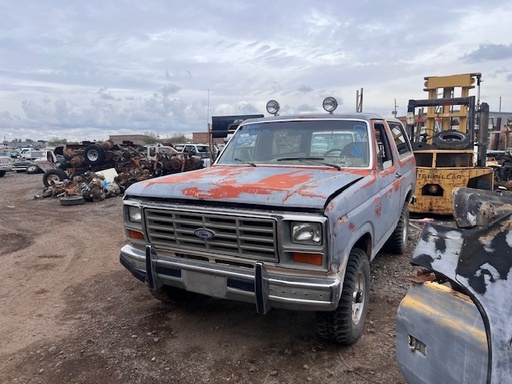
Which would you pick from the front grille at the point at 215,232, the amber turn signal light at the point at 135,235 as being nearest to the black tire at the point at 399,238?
the front grille at the point at 215,232

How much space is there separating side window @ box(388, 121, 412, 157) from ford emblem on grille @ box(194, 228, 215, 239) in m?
3.17

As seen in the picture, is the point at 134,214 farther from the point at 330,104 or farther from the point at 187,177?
the point at 330,104

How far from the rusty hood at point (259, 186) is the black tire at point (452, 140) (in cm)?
550

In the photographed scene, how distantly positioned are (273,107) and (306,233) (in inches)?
120

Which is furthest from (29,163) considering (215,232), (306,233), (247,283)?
(306,233)

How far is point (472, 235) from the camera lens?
1702mm

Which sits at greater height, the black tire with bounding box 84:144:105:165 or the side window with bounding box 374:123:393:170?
the side window with bounding box 374:123:393:170

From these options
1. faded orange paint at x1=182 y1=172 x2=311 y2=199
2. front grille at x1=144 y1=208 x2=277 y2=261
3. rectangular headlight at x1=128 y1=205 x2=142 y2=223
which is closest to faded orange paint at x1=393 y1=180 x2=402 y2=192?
faded orange paint at x1=182 y1=172 x2=311 y2=199

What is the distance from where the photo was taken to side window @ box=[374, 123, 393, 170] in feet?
13.7

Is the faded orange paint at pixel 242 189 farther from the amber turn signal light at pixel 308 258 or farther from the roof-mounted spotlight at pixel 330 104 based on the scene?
the roof-mounted spotlight at pixel 330 104

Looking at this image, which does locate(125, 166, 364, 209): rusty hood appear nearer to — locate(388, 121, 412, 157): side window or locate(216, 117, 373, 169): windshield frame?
locate(216, 117, 373, 169): windshield frame

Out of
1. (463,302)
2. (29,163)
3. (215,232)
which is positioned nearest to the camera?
(463,302)

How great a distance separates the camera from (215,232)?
10.1 feet

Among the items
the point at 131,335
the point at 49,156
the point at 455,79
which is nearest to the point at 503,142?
the point at 455,79
